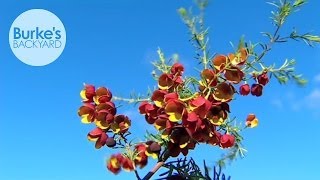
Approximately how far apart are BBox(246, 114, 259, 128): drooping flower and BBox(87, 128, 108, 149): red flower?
18.0 inches

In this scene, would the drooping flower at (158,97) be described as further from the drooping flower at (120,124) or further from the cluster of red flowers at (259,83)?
the cluster of red flowers at (259,83)

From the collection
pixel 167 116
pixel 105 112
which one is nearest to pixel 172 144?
pixel 167 116

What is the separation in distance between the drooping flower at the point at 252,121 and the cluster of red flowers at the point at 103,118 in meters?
0.39

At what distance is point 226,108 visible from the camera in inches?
67.5

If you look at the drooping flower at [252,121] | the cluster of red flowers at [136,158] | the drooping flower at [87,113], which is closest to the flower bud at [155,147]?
the cluster of red flowers at [136,158]

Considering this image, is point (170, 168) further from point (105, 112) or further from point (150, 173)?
point (105, 112)

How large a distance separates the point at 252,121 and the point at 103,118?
48cm

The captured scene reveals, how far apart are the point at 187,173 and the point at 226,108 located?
10.6 inches

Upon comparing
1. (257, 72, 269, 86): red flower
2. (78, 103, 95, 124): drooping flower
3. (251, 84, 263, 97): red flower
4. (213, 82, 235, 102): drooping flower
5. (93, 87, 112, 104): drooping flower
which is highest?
(93, 87, 112, 104): drooping flower

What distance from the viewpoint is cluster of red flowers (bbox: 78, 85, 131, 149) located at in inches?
71.0

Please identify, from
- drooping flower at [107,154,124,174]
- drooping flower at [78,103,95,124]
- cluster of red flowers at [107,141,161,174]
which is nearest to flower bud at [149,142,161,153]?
cluster of red flowers at [107,141,161,174]

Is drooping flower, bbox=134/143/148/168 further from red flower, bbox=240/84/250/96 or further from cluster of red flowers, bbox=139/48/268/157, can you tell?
red flower, bbox=240/84/250/96

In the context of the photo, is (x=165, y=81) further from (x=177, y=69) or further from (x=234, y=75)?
(x=234, y=75)

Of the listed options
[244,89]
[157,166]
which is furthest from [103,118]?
[244,89]
